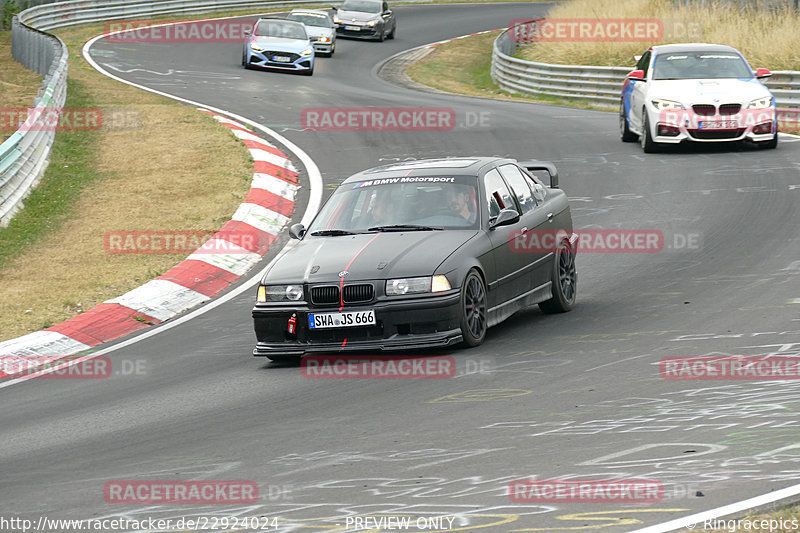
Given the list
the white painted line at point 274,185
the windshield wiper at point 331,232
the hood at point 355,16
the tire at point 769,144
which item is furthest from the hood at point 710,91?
the hood at point 355,16

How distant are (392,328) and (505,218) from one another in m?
1.51

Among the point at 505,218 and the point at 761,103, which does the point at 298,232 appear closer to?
the point at 505,218

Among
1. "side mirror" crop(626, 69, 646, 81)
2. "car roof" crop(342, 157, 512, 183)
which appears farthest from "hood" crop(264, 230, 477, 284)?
"side mirror" crop(626, 69, 646, 81)

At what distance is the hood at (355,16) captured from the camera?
44250mm

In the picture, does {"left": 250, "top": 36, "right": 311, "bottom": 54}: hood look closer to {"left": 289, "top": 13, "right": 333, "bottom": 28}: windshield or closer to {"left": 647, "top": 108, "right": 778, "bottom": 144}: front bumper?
{"left": 289, "top": 13, "right": 333, "bottom": 28}: windshield

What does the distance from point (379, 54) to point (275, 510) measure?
3630cm

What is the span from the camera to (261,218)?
15555 mm

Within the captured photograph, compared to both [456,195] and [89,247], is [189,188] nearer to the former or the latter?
[89,247]

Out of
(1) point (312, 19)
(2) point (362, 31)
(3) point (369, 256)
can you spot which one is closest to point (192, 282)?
(3) point (369, 256)

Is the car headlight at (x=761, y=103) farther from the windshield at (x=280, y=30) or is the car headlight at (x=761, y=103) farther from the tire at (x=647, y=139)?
the windshield at (x=280, y=30)

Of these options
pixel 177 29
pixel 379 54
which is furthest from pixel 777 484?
pixel 177 29

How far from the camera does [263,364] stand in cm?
953

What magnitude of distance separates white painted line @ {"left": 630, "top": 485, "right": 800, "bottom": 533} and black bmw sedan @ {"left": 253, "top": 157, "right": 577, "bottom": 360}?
12.6 ft

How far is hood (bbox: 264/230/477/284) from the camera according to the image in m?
9.11
